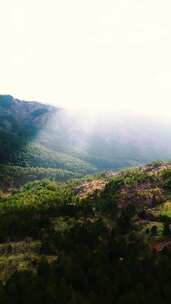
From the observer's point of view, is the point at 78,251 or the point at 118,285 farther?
the point at 78,251

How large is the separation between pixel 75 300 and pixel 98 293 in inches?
748

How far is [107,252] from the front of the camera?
18212 centimetres

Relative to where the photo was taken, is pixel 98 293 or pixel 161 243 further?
pixel 161 243

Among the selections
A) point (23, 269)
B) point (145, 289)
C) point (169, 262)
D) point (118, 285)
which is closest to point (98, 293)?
point (118, 285)

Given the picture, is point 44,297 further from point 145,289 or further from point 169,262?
point 169,262

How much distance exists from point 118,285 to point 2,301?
3470 cm

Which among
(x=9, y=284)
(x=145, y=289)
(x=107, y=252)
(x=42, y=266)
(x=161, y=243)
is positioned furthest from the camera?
(x=161, y=243)

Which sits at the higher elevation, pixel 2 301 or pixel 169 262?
pixel 169 262

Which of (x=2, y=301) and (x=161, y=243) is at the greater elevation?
(x=161, y=243)

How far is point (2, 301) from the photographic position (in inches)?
5325

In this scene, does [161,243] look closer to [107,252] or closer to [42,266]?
[107,252]

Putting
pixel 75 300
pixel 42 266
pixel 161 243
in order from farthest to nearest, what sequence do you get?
pixel 161 243 → pixel 42 266 → pixel 75 300

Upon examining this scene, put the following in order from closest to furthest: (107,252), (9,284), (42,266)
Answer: (9,284) < (42,266) < (107,252)

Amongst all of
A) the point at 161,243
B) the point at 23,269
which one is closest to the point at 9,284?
the point at 23,269
